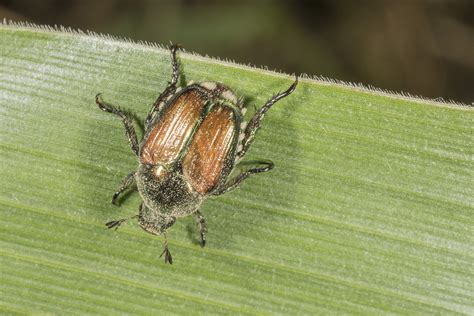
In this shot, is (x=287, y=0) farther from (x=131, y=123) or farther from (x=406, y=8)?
(x=131, y=123)

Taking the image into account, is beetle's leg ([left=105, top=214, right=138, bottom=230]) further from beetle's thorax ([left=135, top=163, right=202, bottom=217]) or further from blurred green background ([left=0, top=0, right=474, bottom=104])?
blurred green background ([left=0, top=0, right=474, bottom=104])

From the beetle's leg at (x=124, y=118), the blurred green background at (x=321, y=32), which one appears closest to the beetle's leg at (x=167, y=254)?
the beetle's leg at (x=124, y=118)

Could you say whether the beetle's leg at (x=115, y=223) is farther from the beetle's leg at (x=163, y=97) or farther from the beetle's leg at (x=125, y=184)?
the beetle's leg at (x=163, y=97)

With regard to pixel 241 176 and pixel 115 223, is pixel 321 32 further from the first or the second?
pixel 115 223

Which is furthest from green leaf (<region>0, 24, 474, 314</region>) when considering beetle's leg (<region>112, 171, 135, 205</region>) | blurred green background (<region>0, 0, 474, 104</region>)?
blurred green background (<region>0, 0, 474, 104</region>)

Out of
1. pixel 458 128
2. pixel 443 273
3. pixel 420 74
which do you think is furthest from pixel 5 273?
pixel 420 74

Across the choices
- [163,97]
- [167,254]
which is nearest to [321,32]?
[163,97]

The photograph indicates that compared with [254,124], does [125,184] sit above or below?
below
